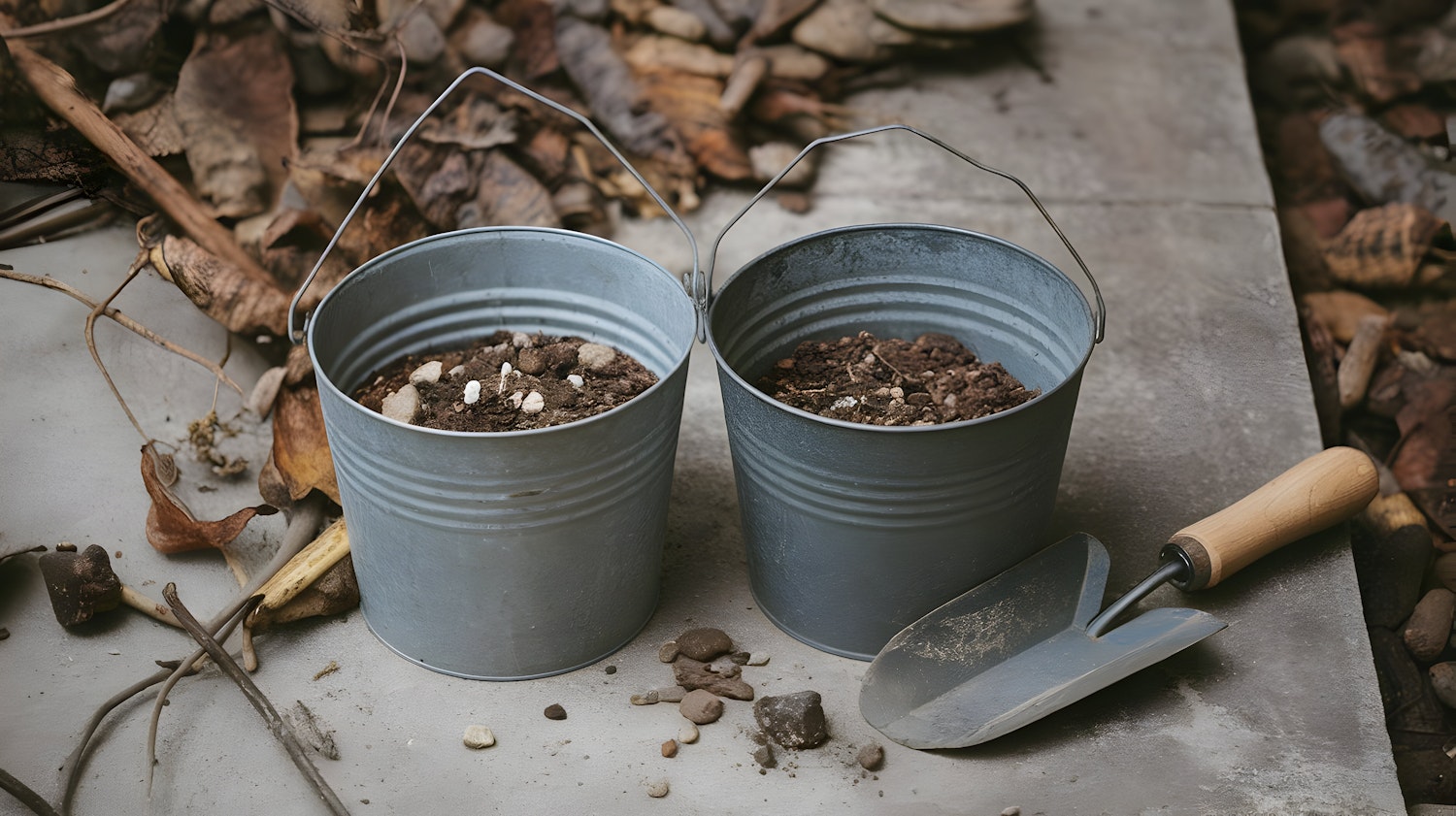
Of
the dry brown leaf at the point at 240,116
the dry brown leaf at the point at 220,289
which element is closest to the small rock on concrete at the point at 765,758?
the dry brown leaf at the point at 220,289

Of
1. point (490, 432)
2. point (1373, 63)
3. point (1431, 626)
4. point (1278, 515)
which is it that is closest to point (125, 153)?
point (490, 432)

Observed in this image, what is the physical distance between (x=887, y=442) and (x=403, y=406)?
2.75 ft

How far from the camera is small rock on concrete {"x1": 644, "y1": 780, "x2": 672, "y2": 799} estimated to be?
1849mm

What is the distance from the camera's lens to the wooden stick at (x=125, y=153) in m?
2.33

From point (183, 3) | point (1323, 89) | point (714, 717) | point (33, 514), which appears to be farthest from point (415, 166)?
point (1323, 89)

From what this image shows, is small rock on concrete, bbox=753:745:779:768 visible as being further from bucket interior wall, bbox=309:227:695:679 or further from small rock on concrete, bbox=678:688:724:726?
bucket interior wall, bbox=309:227:695:679

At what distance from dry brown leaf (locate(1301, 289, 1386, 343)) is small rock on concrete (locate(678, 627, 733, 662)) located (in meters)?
1.87

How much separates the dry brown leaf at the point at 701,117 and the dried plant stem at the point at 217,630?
156 cm

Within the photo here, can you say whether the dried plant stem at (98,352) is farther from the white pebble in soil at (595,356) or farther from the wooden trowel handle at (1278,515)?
the wooden trowel handle at (1278,515)

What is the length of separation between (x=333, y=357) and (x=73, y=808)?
814 mm

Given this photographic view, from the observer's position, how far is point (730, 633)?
218cm

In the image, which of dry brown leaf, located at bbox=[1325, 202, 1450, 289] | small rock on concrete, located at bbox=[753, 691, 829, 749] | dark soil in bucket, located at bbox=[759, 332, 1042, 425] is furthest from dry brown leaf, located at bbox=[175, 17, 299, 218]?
dry brown leaf, located at bbox=[1325, 202, 1450, 289]

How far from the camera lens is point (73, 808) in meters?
1.79

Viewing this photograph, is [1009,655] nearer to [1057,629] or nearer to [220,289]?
[1057,629]
